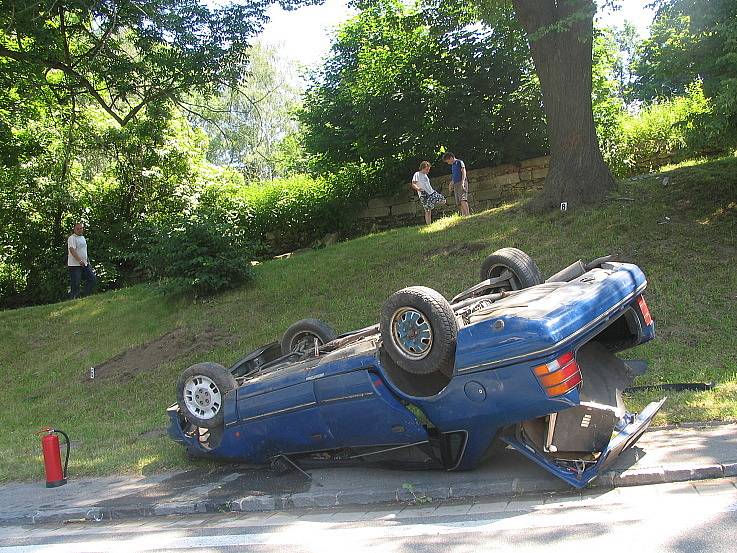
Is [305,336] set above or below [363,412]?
above

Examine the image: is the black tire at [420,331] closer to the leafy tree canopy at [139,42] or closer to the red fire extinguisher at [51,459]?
the red fire extinguisher at [51,459]

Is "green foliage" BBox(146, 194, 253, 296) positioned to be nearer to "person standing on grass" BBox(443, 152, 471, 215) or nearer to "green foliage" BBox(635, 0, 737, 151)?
"person standing on grass" BBox(443, 152, 471, 215)

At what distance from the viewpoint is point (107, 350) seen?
13578 mm

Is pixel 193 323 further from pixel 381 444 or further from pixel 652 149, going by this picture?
pixel 652 149

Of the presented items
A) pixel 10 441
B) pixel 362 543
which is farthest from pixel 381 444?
pixel 10 441

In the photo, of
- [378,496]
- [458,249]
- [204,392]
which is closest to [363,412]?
[378,496]

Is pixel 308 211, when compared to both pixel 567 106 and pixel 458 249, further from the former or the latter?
pixel 567 106

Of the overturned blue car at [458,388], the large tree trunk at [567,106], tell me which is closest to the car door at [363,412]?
the overturned blue car at [458,388]

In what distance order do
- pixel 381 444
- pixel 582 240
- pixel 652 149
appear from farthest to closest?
pixel 652 149
pixel 582 240
pixel 381 444

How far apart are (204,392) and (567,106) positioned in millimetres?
9571

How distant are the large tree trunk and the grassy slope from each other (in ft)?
1.84

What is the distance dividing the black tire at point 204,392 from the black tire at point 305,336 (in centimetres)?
103

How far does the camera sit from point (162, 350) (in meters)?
12.7

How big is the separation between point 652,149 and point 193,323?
11947mm
